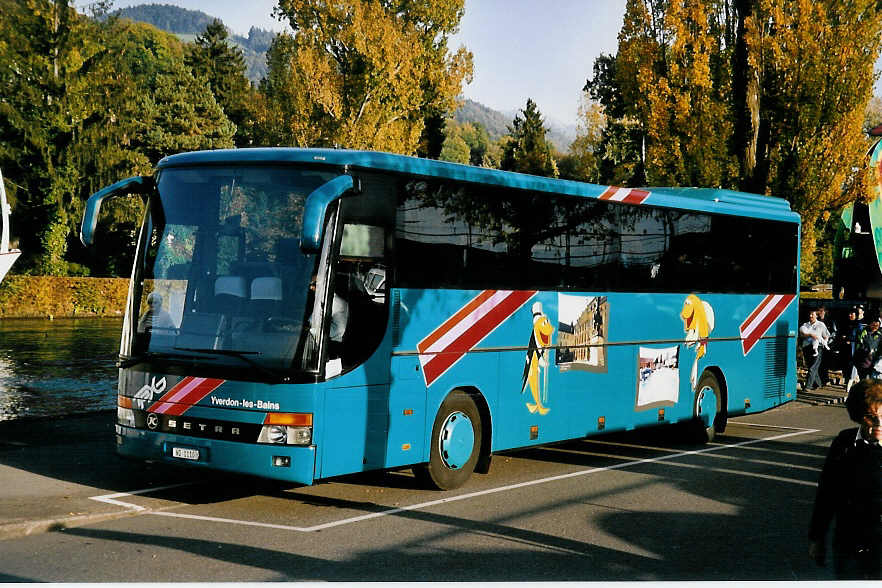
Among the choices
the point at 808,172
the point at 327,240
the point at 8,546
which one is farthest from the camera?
the point at 808,172

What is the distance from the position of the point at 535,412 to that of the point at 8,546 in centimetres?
608

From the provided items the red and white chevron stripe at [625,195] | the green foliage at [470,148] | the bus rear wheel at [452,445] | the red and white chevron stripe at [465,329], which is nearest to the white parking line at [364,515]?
the bus rear wheel at [452,445]

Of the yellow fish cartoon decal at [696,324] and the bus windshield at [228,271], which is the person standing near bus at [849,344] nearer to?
the yellow fish cartoon decal at [696,324]

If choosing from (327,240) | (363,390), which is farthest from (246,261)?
(363,390)

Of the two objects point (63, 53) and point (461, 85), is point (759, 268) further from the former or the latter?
point (63, 53)

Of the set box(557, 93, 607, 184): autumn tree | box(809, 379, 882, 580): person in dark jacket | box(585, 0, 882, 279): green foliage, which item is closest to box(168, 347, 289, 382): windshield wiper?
box(809, 379, 882, 580): person in dark jacket

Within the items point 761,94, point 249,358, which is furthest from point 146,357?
point 761,94

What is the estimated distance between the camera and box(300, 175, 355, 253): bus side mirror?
28.1 feet

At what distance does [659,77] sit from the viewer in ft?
89.2

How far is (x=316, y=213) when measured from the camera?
8688mm

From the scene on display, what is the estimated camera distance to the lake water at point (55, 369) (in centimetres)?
1664

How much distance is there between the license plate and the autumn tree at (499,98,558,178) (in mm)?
77911

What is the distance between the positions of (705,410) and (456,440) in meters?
6.00

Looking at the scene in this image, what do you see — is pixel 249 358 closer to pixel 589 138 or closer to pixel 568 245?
pixel 568 245
